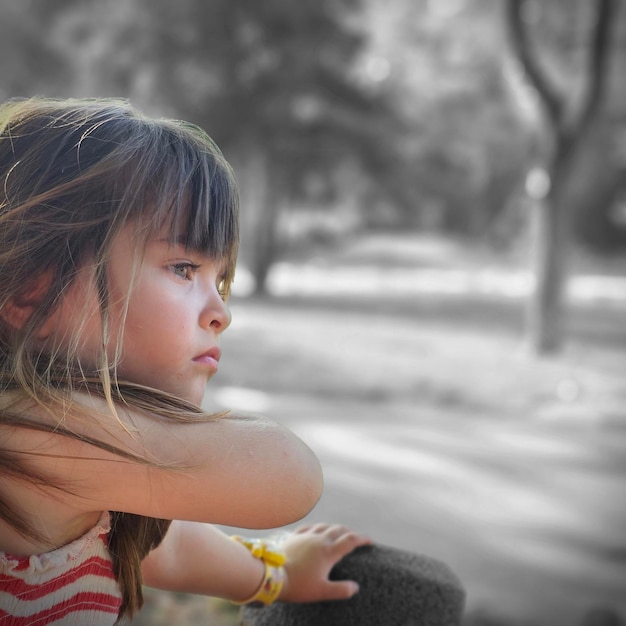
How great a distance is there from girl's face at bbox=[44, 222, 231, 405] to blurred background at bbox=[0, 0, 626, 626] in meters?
1.29

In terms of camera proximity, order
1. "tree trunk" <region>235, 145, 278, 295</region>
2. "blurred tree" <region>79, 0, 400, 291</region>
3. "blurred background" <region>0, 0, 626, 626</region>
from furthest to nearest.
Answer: "tree trunk" <region>235, 145, 278, 295</region> < "blurred tree" <region>79, 0, 400, 291</region> < "blurred background" <region>0, 0, 626, 626</region>

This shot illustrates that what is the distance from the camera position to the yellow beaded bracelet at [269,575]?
105 centimetres

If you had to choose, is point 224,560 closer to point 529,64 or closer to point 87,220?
point 87,220

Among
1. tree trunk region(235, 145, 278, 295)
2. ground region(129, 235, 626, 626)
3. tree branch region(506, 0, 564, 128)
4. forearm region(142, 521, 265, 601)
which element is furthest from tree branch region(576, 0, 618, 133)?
forearm region(142, 521, 265, 601)

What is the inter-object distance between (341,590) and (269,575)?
0.35ft

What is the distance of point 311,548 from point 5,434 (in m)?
0.42

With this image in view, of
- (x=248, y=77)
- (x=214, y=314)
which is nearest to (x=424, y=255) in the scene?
(x=248, y=77)

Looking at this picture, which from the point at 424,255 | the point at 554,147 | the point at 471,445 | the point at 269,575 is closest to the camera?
the point at 269,575

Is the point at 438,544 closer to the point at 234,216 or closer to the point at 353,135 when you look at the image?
the point at 234,216

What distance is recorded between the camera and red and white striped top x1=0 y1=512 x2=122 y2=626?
854mm

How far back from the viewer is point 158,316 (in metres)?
0.91

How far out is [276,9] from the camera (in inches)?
337

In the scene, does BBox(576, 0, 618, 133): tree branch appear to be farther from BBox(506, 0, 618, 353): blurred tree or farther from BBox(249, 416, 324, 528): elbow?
BBox(249, 416, 324, 528): elbow

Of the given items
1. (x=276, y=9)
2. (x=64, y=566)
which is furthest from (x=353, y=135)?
(x=64, y=566)
